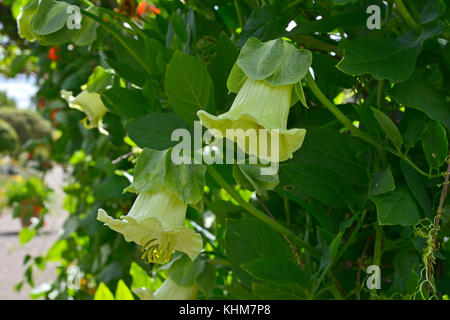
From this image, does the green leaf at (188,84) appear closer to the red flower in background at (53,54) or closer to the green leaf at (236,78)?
the green leaf at (236,78)

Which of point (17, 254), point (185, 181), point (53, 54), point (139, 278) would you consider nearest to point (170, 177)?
point (185, 181)

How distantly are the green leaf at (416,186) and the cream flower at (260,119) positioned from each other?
0.11 m

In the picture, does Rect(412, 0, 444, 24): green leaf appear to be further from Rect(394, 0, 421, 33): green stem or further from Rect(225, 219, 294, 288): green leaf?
Rect(225, 219, 294, 288): green leaf

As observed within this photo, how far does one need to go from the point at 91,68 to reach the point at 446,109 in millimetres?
695

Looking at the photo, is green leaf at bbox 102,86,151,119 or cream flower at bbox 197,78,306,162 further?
green leaf at bbox 102,86,151,119

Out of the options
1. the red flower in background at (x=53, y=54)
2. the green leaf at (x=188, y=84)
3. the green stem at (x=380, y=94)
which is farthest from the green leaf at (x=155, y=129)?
the red flower in background at (x=53, y=54)

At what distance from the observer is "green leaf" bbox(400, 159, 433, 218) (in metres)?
0.34

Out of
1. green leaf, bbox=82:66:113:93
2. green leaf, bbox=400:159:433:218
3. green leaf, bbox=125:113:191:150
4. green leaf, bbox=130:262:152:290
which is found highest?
green leaf, bbox=82:66:113:93

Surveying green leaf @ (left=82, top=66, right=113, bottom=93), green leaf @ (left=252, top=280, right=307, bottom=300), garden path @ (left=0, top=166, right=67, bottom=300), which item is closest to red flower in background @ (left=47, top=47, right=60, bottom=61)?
green leaf @ (left=82, top=66, right=113, bottom=93)

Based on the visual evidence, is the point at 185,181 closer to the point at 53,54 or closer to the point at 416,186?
the point at 416,186

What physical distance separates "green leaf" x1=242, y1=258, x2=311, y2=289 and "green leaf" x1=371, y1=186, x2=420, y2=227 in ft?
0.26

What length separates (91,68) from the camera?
35.8 inches

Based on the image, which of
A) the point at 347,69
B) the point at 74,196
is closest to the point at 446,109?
the point at 347,69
